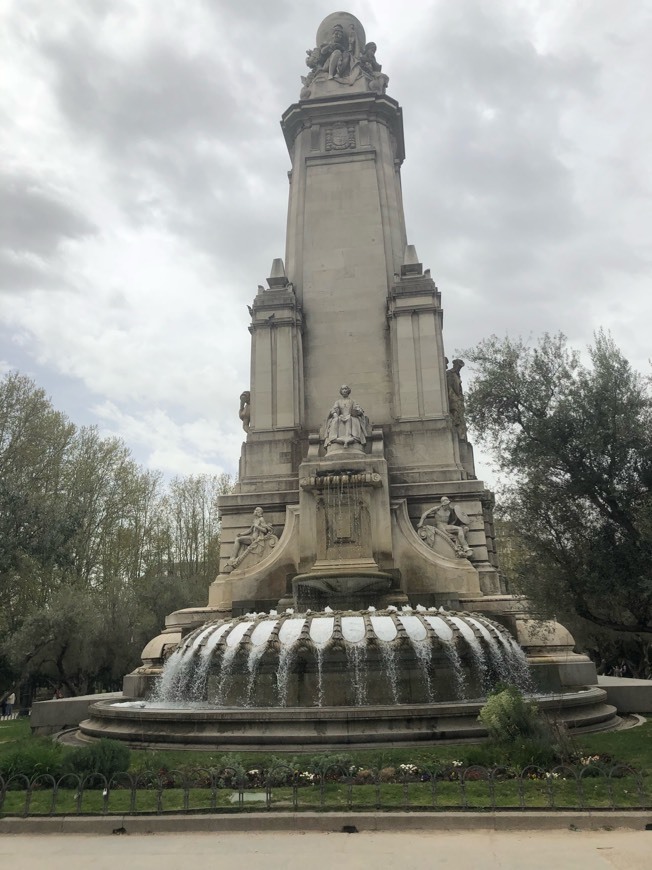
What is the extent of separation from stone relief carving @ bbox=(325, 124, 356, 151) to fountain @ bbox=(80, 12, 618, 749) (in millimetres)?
60

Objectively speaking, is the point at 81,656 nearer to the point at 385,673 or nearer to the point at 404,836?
the point at 385,673

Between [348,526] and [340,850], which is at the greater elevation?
[348,526]

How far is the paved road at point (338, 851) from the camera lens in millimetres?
5633

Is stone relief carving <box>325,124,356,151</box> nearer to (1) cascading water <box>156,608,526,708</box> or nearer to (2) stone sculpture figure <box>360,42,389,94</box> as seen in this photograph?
(2) stone sculpture figure <box>360,42,389,94</box>

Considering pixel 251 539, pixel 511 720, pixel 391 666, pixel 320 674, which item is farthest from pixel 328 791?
pixel 251 539

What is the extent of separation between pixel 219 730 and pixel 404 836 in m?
4.88

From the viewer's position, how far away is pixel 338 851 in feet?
19.6

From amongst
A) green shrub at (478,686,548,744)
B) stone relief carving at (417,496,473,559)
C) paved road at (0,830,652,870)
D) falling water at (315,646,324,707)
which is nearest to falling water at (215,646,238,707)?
falling water at (315,646,324,707)

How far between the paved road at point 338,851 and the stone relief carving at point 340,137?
24.6 m

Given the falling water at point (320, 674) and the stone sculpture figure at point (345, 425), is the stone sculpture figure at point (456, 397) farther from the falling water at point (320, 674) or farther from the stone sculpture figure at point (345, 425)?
the falling water at point (320, 674)

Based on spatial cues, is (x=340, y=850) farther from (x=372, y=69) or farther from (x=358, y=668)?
(x=372, y=69)

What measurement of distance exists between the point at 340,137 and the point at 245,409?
1133 cm

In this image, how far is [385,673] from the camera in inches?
484

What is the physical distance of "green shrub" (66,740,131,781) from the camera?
27.9ft
